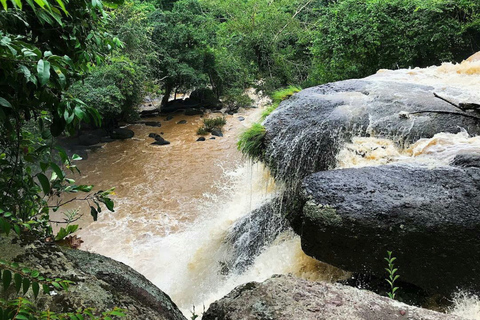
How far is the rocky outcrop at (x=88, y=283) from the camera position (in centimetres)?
150

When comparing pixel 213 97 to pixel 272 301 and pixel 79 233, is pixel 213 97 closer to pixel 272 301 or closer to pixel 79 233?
pixel 79 233

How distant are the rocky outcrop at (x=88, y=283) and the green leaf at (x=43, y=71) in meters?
0.96

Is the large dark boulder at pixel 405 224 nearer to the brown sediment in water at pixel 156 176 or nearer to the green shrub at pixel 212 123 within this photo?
the brown sediment in water at pixel 156 176

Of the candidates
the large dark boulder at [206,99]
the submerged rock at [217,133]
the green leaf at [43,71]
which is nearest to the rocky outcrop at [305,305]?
the green leaf at [43,71]

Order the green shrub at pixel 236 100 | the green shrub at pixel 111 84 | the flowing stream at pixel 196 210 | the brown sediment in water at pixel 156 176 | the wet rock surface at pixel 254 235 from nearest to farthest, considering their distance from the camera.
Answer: the flowing stream at pixel 196 210 → the wet rock surface at pixel 254 235 → the brown sediment in water at pixel 156 176 → the green shrub at pixel 111 84 → the green shrub at pixel 236 100

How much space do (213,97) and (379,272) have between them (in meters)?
14.9

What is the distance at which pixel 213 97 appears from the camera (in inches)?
680

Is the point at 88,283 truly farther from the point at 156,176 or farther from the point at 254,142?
the point at 156,176

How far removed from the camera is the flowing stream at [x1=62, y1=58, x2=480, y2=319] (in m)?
4.29

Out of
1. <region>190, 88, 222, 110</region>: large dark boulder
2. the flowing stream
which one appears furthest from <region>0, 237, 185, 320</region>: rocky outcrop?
<region>190, 88, 222, 110</region>: large dark boulder

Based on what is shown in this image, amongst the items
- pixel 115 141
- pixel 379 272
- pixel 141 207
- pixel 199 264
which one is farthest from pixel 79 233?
pixel 115 141

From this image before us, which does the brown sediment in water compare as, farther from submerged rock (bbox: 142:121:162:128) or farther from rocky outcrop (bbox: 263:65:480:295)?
rocky outcrop (bbox: 263:65:480:295)

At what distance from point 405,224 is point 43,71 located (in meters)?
3.22

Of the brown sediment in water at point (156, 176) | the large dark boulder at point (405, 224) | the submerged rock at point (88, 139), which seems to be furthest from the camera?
the submerged rock at point (88, 139)
